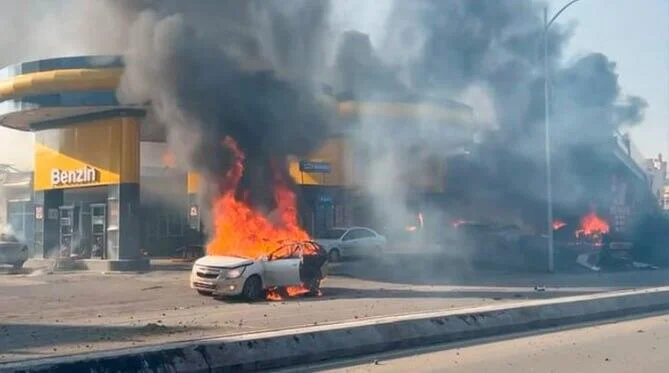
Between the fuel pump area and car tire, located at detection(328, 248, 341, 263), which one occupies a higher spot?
the fuel pump area

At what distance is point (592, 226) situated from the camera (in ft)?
119

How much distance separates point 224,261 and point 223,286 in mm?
592

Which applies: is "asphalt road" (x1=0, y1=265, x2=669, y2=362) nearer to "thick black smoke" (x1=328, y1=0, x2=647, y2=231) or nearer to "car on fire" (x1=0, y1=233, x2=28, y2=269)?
"car on fire" (x1=0, y1=233, x2=28, y2=269)

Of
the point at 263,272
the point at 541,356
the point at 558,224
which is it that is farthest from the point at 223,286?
the point at 558,224

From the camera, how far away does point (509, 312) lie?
12.3 metres

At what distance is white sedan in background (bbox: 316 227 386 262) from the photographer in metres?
31.2

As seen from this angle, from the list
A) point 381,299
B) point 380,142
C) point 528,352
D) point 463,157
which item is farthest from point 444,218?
point 528,352

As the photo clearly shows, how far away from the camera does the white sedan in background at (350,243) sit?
31234 mm

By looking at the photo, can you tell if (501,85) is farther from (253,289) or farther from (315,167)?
(253,289)

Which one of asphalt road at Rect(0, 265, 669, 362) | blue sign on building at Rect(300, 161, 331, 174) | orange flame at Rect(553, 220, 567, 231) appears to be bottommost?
asphalt road at Rect(0, 265, 669, 362)

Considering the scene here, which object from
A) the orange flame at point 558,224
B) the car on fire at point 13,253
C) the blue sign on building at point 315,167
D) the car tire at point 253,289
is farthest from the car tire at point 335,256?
the car tire at point 253,289

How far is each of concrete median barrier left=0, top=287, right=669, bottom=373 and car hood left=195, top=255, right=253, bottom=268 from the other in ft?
21.5

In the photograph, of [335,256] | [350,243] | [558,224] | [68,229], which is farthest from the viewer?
[558,224]

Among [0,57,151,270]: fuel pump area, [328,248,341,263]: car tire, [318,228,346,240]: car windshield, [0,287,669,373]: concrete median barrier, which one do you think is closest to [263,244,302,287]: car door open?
[0,287,669,373]: concrete median barrier
